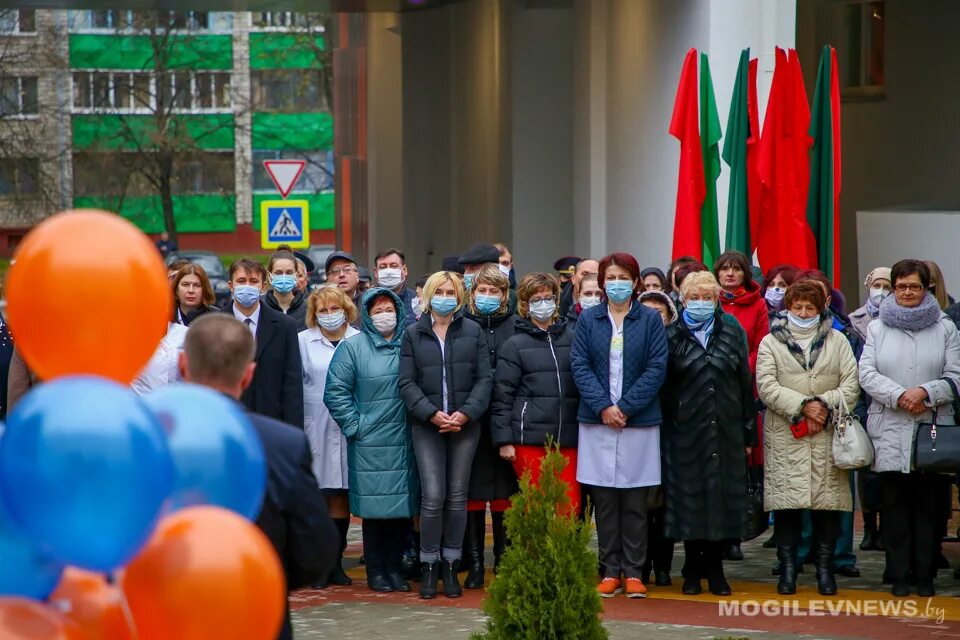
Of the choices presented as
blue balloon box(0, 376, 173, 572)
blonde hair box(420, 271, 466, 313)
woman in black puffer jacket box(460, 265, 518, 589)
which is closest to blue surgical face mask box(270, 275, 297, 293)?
woman in black puffer jacket box(460, 265, 518, 589)

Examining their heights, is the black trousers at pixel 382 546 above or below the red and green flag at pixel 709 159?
below

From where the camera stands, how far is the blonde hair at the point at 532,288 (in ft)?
31.9

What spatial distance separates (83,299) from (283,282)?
752 centimetres

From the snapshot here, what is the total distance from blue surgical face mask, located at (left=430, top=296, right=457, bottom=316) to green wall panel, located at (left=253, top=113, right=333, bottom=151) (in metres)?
53.7

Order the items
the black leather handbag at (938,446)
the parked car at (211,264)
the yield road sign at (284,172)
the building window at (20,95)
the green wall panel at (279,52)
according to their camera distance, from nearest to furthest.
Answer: the black leather handbag at (938,446) < the yield road sign at (284,172) < the parked car at (211,264) < the building window at (20,95) < the green wall panel at (279,52)

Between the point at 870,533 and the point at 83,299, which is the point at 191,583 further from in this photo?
the point at 870,533

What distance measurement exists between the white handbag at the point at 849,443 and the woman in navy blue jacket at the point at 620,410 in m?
1.03

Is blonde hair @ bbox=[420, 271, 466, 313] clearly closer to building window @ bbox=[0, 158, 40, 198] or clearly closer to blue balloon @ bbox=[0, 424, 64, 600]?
blue balloon @ bbox=[0, 424, 64, 600]

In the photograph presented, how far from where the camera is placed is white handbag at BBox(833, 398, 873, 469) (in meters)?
9.28

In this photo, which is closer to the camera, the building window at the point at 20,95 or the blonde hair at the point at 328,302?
the blonde hair at the point at 328,302

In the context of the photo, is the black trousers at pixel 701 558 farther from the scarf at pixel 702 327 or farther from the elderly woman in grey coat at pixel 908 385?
the scarf at pixel 702 327

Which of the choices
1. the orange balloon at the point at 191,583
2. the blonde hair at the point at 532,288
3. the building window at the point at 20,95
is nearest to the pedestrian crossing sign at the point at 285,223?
the blonde hair at the point at 532,288

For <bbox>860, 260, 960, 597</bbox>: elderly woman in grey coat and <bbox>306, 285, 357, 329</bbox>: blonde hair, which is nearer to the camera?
<bbox>860, 260, 960, 597</bbox>: elderly woman in grey coat

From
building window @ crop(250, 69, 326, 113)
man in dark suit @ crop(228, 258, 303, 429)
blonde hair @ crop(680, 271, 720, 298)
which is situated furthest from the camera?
building window @ crop(250, 69, 326, 113)
